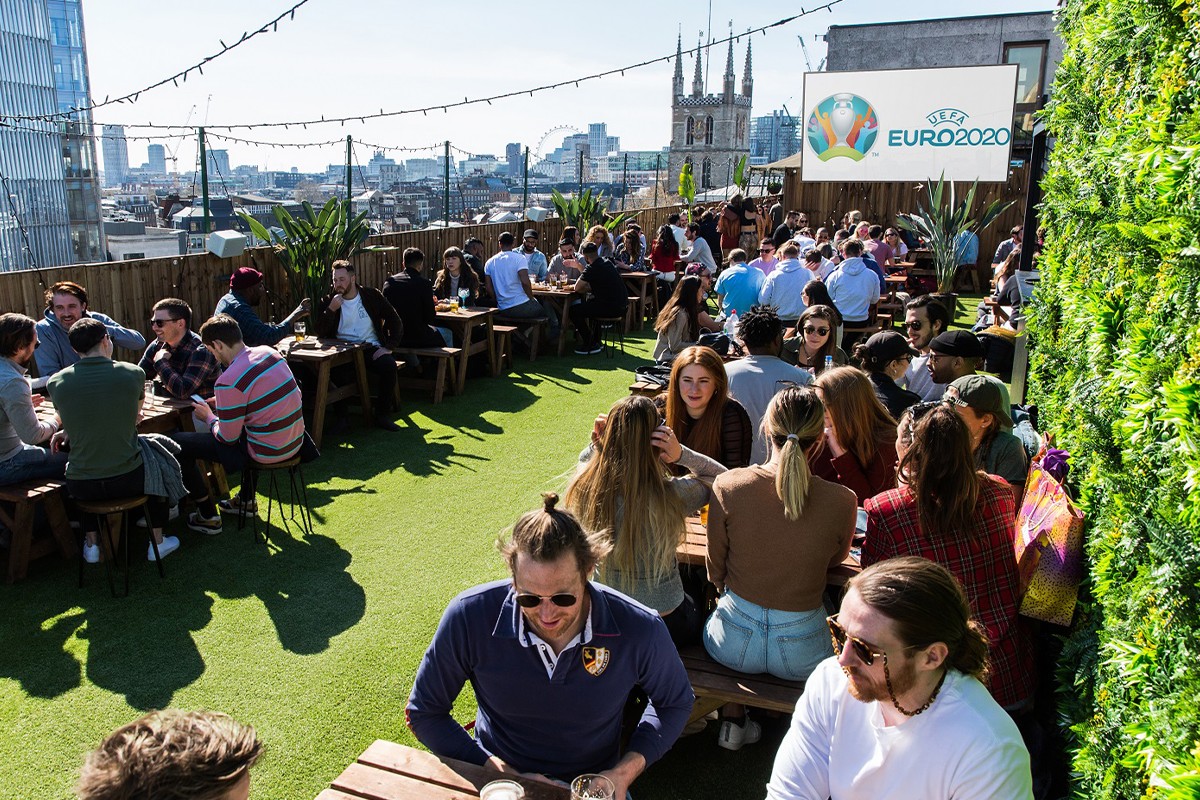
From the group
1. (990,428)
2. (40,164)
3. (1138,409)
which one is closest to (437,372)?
(990,428)

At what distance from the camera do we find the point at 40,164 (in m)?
20.9

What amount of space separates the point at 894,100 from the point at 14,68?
1939 cm

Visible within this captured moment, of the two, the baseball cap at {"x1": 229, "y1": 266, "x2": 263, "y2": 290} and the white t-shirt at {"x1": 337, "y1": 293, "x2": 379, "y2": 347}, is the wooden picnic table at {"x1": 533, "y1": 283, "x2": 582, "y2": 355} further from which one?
the baseball cap at {"x1": 229, "y1": 266, "x2": 263, "y2": 290}

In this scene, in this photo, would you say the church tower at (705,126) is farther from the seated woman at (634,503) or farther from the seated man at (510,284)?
the seated woman at (634,503)

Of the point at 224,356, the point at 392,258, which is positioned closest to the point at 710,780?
the point at 224,356

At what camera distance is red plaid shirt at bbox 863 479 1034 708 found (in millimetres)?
2902

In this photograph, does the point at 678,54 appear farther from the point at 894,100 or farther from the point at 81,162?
the point at 81,162

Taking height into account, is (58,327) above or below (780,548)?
above

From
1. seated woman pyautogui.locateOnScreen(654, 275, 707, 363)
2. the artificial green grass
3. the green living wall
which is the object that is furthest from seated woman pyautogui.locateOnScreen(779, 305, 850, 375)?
the green living wall

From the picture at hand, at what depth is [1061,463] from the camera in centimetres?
307

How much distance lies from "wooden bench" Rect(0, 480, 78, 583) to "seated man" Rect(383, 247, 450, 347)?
3.75 meters

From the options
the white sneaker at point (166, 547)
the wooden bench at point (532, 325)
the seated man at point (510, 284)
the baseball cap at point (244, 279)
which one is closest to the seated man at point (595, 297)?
the wooden bench at point (532, 325)

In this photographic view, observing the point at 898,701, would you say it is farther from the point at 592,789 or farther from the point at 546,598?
the point at 546,598

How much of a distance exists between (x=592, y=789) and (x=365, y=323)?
6345 millimetres
